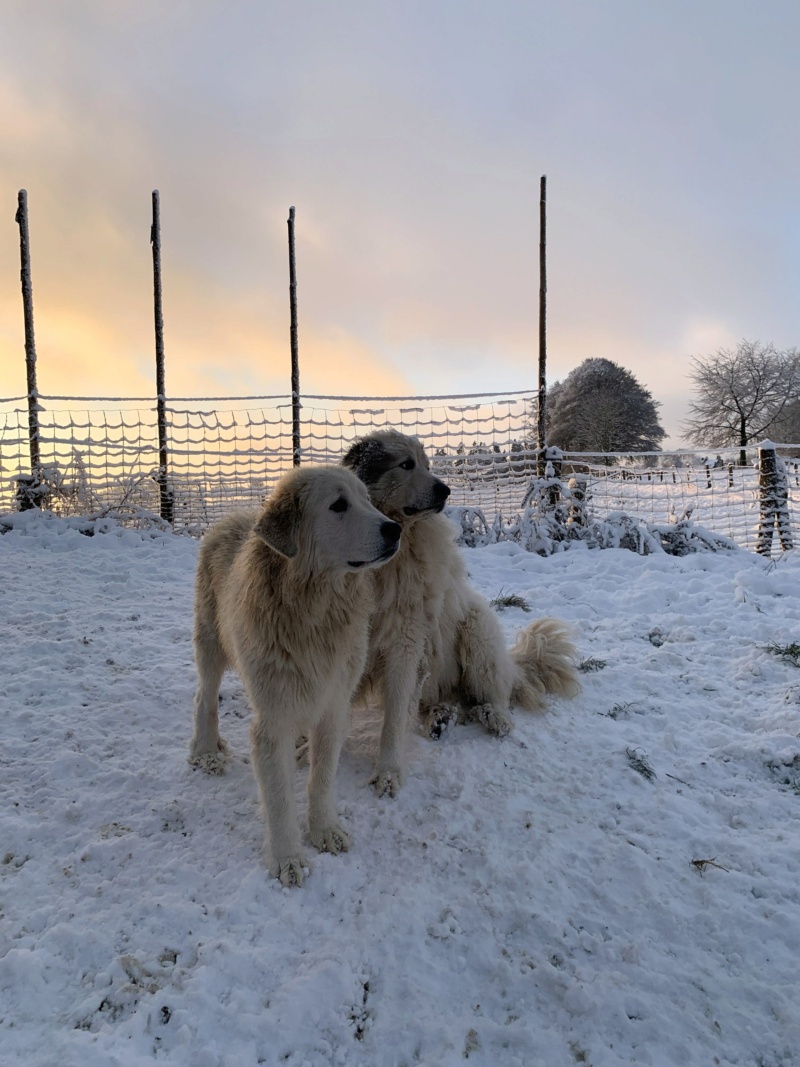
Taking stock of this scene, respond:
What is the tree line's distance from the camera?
920 inches

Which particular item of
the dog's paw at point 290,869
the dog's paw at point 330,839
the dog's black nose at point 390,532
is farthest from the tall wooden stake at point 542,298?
the dog's paw at point 290,869

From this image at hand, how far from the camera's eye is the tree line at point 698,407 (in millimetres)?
23380

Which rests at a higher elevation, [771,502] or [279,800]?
[771,502]

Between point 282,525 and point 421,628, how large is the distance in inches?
41.7

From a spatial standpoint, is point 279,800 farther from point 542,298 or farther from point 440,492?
point 542,298

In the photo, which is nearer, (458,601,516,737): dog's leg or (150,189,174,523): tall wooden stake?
(458,601,516,737): dog's leg

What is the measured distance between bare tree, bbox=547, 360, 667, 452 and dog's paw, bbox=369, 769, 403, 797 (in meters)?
21.7

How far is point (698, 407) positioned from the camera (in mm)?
28609

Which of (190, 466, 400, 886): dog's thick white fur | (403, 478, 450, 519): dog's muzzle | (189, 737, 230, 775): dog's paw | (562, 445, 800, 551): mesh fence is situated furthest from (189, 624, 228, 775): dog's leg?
(562, 445, 800, 551): mesh fence

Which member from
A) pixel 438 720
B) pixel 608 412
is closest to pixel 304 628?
pixel 438 720

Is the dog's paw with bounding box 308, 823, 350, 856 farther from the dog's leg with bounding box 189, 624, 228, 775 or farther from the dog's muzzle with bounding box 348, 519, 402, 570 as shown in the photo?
the dog's muzzle with bounding box 348, 519, 402, 570

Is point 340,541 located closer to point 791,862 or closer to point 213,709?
point 213,709

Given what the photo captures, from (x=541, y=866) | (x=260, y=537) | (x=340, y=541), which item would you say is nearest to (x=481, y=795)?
(x=541, y=866)

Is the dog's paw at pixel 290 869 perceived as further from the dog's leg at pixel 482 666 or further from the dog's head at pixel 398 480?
the dog's head at pixel 398 480
